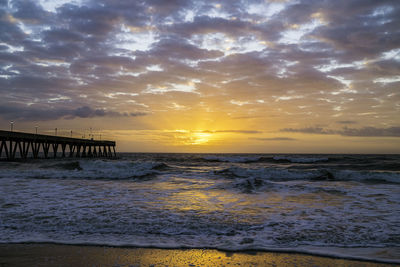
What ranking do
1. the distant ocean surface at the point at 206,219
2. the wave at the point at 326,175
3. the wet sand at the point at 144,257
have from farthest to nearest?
A: the wave at the point at 326,175 → the distant ocean surface at the point at 206,219 → the wet sand at the point at 144,257

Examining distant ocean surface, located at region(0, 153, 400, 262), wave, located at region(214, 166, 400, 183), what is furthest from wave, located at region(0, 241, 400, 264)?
wave, located at region(214, 166, 400, 183)

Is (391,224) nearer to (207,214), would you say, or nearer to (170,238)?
(207,214)

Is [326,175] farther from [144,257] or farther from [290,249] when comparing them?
[144,257]

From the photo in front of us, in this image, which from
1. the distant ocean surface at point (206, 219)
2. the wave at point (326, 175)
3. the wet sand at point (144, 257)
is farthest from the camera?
the wave at point (326, 175)

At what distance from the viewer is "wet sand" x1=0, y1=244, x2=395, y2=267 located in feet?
13.8

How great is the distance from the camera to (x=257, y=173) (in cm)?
2166

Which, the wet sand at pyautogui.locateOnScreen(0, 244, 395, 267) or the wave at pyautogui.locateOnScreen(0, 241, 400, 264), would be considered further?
the wave at pyautogui.locateOnScreen(0, 241, 400, 264)

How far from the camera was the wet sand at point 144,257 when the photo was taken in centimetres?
420

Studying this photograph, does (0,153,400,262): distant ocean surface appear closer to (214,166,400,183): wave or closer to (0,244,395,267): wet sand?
(0,244,395,267): wet sand

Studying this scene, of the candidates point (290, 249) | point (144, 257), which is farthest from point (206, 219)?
point (144, 257)

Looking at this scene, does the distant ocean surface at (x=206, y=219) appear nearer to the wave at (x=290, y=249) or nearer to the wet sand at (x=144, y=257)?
the wave at (x=290, y=249)

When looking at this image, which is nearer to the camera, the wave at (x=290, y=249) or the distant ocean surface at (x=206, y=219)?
the wave at (x=290, y=249)

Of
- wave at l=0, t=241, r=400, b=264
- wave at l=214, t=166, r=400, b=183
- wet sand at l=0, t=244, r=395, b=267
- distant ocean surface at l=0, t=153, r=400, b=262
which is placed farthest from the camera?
wave at l=214, t=166, r=400, b=183

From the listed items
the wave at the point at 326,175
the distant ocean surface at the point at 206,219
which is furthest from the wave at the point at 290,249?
the wave at the point at 326,175
